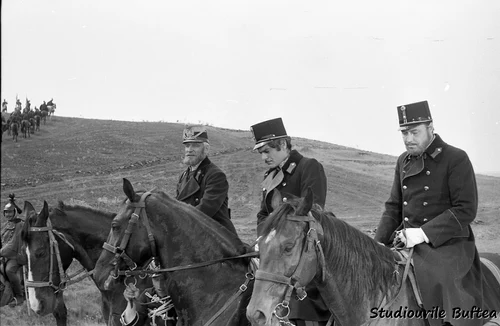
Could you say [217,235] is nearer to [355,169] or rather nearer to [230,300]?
[230,300]

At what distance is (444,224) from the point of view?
4316 mm

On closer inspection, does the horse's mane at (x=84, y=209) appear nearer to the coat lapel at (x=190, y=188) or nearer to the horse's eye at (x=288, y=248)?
the coat lapel at (x=190, y=188)

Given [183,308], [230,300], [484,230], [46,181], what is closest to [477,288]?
[230,300]

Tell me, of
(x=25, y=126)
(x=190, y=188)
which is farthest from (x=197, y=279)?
(x=25, y=126)

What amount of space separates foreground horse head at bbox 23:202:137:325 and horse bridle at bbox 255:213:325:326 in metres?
3.41

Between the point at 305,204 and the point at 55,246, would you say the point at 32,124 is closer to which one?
the point at 55,246

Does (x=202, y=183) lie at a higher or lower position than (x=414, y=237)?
higher

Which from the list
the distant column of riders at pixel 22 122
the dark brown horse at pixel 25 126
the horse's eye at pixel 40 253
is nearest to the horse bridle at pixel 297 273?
the horse's eye at pixel 40 253

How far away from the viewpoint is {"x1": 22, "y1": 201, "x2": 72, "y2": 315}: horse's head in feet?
20.9

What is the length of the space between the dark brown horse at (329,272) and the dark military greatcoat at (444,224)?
0.18 meters

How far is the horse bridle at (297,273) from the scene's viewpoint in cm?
344

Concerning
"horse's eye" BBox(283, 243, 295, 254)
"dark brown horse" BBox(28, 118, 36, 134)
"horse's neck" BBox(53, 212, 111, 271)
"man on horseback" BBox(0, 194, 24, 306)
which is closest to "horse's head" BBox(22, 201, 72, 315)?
"horse's neck" BBox(53, 212, 111, 271)

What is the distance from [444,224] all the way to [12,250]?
569cm

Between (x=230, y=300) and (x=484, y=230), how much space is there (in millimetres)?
17596
